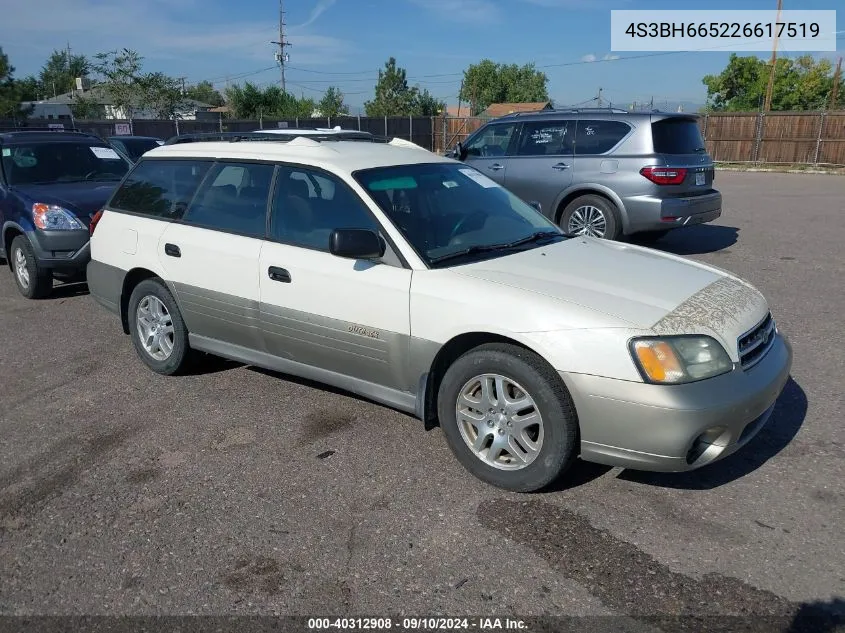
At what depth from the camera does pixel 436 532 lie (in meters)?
3.15

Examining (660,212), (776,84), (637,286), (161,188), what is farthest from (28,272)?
(776,84)

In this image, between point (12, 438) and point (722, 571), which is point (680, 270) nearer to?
point (722, 571)

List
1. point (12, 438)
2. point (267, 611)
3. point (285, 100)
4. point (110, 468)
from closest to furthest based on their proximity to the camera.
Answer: point (267, 611)
point (110, 468)
point (12, 438)
point (285, 100)

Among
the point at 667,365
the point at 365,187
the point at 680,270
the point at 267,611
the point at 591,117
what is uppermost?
the point at 591,117

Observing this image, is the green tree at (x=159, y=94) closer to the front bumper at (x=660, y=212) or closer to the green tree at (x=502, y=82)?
the front bumper at (x=660, y=212)

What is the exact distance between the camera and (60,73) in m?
113

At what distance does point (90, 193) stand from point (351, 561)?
632 cm

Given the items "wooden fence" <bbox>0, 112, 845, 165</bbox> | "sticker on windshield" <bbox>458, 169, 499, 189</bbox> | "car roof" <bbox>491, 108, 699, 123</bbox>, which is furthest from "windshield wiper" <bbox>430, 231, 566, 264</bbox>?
"wooden fence" <bbox>0, 112, 845, 165</bbox>

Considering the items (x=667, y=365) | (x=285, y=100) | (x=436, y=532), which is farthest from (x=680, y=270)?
(x=285, y=100)

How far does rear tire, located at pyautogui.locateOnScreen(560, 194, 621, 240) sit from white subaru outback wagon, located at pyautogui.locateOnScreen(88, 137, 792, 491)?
4.55 metres

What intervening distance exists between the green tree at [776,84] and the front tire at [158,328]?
65.6 metres

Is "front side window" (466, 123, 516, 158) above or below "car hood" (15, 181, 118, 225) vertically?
above

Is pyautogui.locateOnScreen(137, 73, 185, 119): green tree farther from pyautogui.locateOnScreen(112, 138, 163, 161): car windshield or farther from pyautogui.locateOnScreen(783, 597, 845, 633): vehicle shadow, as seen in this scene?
pyautogui.locateOnScreen(783, 597, 845, 633): vehicle shadow

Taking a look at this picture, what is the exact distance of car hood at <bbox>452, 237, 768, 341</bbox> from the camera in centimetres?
324
